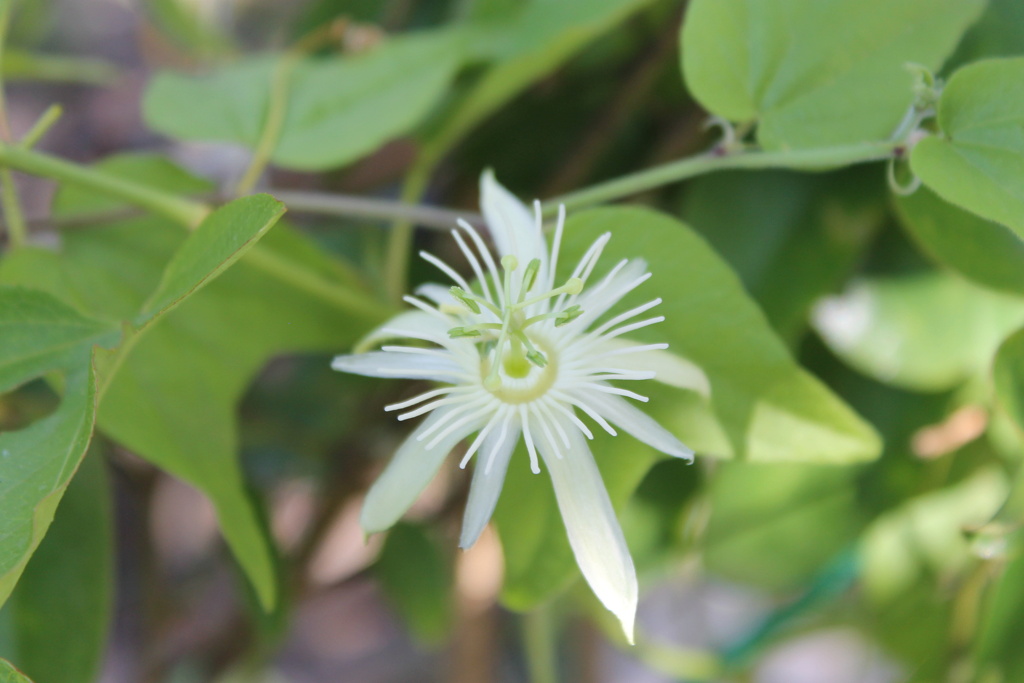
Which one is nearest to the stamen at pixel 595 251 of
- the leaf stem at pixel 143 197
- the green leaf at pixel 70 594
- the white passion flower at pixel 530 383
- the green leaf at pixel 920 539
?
the white passion flower at pixel 530 383

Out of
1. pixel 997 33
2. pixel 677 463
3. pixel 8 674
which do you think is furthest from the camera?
pixel 677 463

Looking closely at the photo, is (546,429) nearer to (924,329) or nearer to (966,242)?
(966,242)

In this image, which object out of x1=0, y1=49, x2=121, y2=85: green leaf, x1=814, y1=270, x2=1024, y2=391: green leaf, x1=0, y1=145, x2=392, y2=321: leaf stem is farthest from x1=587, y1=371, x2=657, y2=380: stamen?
x1=0, y1=49, x2=121, y2=85: green leaf

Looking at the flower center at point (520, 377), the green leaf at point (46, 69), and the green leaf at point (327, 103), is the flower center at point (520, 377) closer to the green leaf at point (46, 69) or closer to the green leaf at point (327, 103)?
the green leaf at point (327, 103)

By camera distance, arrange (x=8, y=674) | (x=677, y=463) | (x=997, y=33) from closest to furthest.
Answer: (x=8, y=674) < (x=997, y=33) < (x=677, y=463)

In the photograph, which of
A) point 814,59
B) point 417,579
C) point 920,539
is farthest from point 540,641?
point 814,59

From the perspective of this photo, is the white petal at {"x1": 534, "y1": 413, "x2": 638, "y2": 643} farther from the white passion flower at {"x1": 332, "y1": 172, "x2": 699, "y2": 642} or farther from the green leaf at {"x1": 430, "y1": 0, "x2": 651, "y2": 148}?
the green leaf at {"x1": 430, "y1": 0, "x2": 651, "y2": 148}

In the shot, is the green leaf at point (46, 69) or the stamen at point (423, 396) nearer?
Result: the stamen at point (423, 396)

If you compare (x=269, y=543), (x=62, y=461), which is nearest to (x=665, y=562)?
(x=269, y=543)
